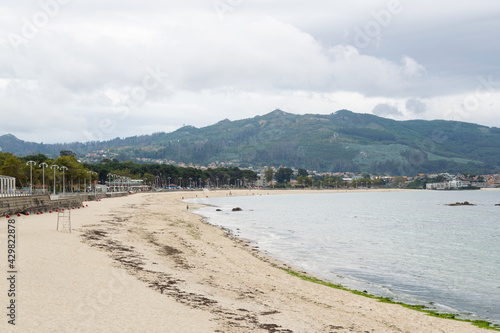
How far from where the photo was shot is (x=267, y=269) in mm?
23188

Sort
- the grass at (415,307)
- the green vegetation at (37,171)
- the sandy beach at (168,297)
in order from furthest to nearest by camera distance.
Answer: the green vegetation at (37,171) → the grass at (415,307) → the sandy beach at (168,297)

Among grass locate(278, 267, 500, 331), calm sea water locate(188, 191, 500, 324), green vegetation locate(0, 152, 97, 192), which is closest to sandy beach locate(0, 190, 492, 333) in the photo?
grass locate(278, 267, 500, 331)

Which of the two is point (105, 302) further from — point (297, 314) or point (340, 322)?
point (340, 322)

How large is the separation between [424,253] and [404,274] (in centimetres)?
984

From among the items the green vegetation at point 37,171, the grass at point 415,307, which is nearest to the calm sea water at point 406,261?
the grass at point 415,307

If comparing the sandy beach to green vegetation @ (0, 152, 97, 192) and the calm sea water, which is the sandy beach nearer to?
the calm sea water

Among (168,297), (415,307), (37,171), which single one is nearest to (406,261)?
(415,307)

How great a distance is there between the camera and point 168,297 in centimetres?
1440

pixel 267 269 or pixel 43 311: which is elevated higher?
pixel 43 311

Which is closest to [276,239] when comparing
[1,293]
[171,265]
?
[171,265]

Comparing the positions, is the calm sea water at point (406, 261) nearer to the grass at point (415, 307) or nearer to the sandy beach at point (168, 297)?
the grass at point (415, 307)

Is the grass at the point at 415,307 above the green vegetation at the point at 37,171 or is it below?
below

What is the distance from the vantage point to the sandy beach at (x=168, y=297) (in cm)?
1160

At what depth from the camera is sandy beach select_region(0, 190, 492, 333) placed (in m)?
11.6
